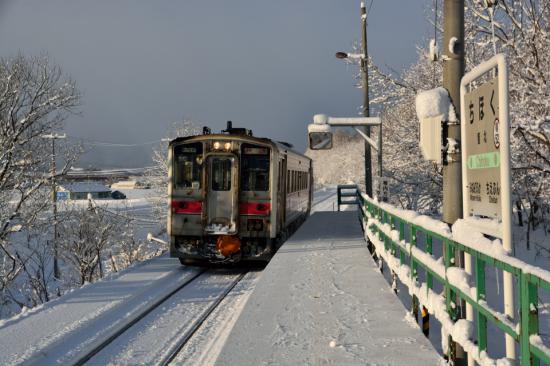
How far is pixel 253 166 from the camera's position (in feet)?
41.0

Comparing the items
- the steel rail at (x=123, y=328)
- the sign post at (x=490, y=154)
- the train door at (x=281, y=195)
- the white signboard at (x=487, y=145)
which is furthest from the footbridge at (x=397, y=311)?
the train door at (x=281, y=195)

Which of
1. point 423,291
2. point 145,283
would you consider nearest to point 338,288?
point 423,291

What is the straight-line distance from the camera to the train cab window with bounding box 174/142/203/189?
12.5m

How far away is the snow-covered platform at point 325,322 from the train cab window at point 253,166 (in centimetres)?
273

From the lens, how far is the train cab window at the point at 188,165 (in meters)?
12.5

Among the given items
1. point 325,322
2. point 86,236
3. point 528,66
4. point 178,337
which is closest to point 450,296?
point 325,322

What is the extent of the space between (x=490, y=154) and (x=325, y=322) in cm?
323

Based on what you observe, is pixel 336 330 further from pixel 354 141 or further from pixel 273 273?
pixel 354 141

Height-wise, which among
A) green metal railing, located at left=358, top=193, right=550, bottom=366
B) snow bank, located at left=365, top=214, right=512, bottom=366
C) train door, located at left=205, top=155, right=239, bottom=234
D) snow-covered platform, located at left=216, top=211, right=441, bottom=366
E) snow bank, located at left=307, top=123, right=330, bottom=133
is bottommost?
snow-covered platform, located at left=216, top=211, right=441, bottom=366

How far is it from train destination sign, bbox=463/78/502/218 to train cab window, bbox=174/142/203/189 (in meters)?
8.95

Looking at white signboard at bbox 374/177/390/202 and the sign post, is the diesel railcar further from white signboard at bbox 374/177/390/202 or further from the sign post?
the sign post

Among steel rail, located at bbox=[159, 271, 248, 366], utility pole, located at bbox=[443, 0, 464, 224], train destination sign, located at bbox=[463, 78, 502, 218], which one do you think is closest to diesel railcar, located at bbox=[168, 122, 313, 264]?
steel rail, located at bbox=[159, 271, 248, 366]

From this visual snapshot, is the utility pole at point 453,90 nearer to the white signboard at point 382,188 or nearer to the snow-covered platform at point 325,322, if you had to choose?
the snow-covered platform at point 325,322

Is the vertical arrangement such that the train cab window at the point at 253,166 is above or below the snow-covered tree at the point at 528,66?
below
